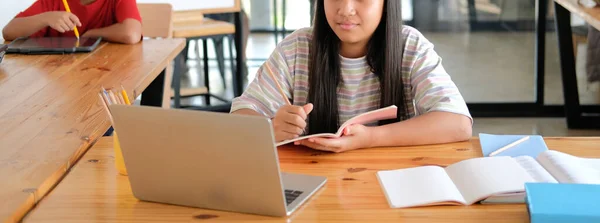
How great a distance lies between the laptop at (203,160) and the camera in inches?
43.1

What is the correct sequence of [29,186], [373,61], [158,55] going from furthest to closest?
[158,55] → [373,61] → [29,186]

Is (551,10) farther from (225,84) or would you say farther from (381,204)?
(381,204)

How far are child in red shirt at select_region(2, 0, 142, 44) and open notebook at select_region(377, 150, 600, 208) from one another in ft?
5.27

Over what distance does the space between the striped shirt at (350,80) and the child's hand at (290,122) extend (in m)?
0.25

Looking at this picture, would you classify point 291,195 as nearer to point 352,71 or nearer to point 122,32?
point 352,71

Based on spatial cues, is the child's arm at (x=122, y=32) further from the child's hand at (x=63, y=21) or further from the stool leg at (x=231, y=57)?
the stool leg at (x=231, y=57)

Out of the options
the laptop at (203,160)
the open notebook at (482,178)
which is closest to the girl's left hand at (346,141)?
the open notebook at (482,178)

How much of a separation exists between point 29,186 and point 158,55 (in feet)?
4.17

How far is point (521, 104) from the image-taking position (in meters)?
4.12

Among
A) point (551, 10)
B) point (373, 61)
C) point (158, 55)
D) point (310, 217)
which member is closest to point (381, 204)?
point (310, 217)

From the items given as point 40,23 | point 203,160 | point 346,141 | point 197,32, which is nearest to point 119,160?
point 203,160

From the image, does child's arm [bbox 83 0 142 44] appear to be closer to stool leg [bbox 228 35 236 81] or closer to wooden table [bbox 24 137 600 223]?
wooden table [bbox 24 137 600 223]

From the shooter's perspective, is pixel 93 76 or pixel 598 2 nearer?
pixel 93 76

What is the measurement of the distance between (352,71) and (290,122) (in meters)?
0.39
